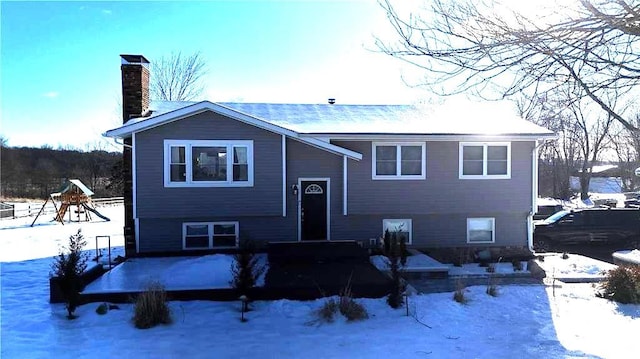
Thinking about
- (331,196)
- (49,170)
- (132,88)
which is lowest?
(331,196)

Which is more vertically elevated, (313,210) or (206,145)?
(206,145)

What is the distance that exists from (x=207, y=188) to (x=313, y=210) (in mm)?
3166

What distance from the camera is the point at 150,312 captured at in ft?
25.1

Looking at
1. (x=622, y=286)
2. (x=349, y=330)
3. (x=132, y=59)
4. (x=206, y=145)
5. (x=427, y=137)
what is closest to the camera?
(x=349, y=330)

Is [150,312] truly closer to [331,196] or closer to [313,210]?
[313,210]

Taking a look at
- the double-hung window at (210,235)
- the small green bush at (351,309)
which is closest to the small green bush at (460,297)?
the small green bush at (351,309)

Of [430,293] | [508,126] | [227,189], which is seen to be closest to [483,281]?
[430,293]

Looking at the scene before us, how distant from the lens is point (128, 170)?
46.5 feet

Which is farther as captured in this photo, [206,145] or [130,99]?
[130,99]

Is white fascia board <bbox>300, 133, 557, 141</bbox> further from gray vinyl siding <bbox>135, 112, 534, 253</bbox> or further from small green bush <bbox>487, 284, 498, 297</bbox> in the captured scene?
small green bush <bbox>487, 284, 498, 297</bbox>

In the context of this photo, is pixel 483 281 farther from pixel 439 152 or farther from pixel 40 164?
pixel 40 164

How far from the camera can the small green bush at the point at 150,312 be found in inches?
298

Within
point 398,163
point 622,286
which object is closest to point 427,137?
point 398,163

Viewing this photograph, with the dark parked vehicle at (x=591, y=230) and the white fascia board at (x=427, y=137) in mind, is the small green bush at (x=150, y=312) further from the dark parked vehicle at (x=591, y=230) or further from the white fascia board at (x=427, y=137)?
the dark parked vehicle at (x=591, y=230)
